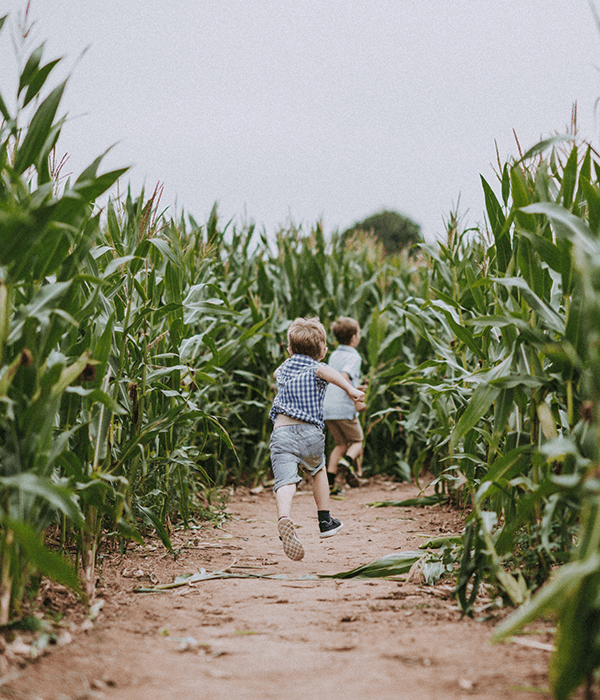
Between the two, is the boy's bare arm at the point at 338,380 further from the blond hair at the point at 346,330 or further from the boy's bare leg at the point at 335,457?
the boy's bare leg at the point at 335,457

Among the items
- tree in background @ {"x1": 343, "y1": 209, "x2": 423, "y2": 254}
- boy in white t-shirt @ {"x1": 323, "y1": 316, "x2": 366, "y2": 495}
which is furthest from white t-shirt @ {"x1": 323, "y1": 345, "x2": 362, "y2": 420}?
tree in background @ {"x1": 343, "y1": 209, "x2": 423, "y2": 254}

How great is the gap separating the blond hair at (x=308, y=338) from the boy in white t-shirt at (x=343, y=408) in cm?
168

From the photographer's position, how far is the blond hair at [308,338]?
3916 mm

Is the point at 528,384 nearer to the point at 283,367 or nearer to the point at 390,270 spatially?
the point at 283,367

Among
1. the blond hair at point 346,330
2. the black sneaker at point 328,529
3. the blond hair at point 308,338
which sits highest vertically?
the blond hair at point 346,330

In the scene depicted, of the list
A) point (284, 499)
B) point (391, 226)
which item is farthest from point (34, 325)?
point (391, 226)

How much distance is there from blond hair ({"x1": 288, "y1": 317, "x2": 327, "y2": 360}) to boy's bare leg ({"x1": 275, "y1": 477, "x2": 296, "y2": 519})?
902 millimetres

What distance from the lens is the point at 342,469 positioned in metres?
6.75

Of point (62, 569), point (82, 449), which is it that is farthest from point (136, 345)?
point (62, 569)

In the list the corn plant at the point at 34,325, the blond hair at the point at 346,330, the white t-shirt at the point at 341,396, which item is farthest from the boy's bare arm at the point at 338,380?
the blond hair at the point at 346,330

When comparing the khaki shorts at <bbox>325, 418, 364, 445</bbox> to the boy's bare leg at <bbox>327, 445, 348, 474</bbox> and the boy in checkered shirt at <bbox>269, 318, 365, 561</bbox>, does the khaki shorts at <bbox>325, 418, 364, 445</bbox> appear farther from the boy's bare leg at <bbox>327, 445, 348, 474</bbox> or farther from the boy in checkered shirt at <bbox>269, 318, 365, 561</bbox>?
the boy in checkered shirt at <bbox>269, 318, 365, 561</bbox>

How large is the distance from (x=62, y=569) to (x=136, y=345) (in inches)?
59.1

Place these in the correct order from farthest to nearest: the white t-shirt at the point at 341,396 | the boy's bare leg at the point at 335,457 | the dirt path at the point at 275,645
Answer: the boy's bare leg at the point at 335,457 → the white t-shirt at the point at 341,396 → the dirt path at the point at 275,645

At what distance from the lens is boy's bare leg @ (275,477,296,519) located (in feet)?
11.1
